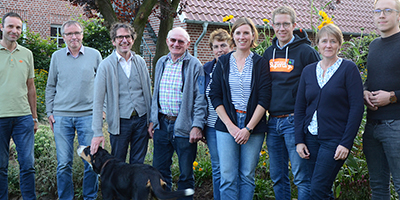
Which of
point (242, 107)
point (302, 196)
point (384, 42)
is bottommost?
point (302, 196)

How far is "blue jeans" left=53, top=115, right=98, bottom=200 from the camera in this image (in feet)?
13.2

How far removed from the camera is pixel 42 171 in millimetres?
4840

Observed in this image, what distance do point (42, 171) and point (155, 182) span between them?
2457 mm

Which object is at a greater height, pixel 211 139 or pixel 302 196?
pixel 211 139

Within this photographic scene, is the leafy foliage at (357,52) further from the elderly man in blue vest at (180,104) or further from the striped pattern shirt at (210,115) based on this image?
the elderly man in blue vest at (180,104)

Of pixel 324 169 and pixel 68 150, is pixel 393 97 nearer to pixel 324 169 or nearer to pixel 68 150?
pixel 324 169

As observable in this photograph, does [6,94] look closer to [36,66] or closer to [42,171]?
[42,171]

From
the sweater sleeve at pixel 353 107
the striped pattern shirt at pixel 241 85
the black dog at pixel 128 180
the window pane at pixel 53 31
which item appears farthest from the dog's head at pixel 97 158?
the window pane at pixel 53 31

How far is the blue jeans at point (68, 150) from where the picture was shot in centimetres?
402

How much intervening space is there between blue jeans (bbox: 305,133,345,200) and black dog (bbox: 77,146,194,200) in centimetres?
111

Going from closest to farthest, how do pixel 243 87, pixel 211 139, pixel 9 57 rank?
pixel 243 87
pixel 211 139
pixel 9 57

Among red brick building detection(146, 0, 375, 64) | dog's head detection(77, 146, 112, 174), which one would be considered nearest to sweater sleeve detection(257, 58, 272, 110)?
dog's head detection(77, 146, 112, 174)

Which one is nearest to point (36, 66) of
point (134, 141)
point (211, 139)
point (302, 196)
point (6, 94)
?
point (6, 94)

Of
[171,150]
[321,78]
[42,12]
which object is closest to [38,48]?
[42,12]
